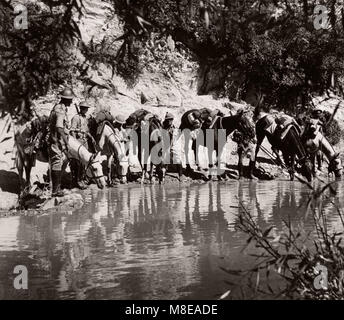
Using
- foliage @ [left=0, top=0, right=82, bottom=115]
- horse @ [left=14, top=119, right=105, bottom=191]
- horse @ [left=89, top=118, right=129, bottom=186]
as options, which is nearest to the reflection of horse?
horse @ [left=89, top=118, right=129, bottom=186]

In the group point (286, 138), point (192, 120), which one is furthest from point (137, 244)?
point (286, 138)

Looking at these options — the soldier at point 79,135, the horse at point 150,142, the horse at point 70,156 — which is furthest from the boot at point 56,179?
the horse at point 150,142

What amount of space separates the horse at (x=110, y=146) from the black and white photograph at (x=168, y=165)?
4 centimetres

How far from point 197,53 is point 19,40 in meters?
19.9

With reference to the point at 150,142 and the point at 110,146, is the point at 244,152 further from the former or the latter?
the point at 110,146

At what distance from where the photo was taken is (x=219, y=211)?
12.6 metres

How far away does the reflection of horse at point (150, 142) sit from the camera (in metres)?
17.3

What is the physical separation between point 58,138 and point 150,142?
12.3 feet

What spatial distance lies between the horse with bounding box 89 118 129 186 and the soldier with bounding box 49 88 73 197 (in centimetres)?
239

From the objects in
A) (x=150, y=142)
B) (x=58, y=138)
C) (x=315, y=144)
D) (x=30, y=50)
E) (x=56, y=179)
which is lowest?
(x=56, y=179)

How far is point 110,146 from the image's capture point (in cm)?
1681

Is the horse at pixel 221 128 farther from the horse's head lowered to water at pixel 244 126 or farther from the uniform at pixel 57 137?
the uniform at pixel 57 137
